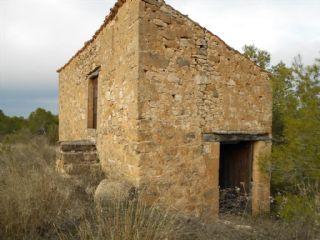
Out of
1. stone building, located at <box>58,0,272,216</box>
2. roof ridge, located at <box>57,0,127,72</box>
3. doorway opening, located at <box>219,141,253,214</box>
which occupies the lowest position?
doorway opening, located at <box>219,141,253,214</box>

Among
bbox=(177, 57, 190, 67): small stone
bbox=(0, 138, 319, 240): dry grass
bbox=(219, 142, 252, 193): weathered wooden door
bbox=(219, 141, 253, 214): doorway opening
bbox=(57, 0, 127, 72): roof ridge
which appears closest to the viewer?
bbox=(0, 138, 319, 240): dry grass

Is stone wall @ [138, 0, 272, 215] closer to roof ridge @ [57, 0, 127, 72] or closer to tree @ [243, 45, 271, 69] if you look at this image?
roof ridge @ [57, 0, 127, 72]

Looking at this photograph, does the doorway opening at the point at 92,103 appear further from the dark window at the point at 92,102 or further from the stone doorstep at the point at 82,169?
the stone doorstep at the point at 82,169

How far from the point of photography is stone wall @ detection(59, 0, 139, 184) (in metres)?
5.19

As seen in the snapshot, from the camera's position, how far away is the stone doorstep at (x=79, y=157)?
240 inches

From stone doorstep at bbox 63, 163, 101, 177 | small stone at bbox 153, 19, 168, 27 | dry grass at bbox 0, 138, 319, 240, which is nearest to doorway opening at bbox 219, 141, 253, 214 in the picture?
dry grass at bbox 0, 138, 319, 240

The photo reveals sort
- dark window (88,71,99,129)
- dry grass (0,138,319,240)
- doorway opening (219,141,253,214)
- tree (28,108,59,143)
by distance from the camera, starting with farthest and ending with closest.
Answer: tree (28,108,59,143) → dark window (88,71,99,129) → doorway opening (219,141,253,214) → dry grass (0,138,319,240)

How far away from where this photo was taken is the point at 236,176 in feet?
23.5

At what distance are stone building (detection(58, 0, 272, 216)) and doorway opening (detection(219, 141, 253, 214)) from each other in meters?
0.03

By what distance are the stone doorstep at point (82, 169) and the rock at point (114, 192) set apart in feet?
3.95

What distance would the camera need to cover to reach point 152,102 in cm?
515

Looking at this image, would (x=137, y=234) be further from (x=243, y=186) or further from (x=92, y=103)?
(x=92, y=103)

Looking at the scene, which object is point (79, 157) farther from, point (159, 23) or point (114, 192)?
point (159, 23)

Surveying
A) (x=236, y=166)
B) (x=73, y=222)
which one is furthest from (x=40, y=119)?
(x=73, y=222)
